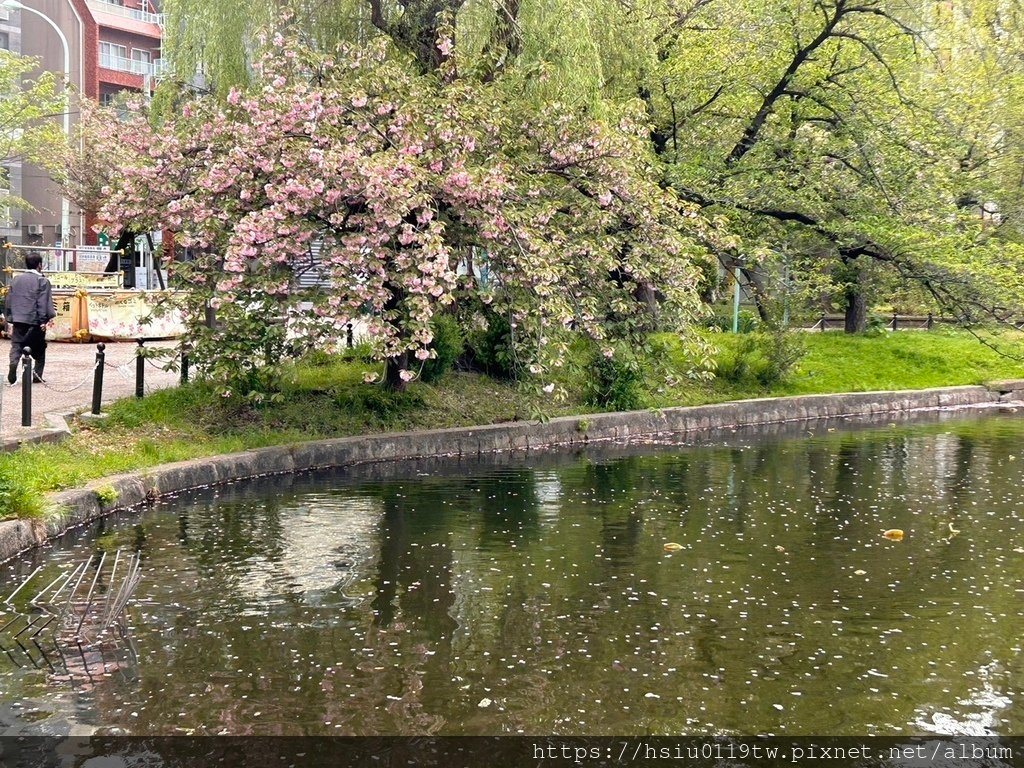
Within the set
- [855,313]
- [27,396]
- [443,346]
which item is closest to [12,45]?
[855,313]

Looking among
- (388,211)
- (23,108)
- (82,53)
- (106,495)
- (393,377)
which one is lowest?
(106,495)

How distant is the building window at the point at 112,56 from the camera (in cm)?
5691

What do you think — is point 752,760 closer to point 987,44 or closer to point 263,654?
point 263,654

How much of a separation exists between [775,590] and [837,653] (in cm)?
159

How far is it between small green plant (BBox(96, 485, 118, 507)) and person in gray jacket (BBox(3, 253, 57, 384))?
5302mm

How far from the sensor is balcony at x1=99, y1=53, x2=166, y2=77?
56.9 meters

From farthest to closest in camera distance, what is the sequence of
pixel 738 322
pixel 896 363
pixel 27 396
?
1. pixel 738 322
2. pixel 896 363
3. pixel 27 396

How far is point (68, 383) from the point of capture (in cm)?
1795

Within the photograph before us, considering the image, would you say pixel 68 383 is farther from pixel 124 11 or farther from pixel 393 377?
pixel 124 11

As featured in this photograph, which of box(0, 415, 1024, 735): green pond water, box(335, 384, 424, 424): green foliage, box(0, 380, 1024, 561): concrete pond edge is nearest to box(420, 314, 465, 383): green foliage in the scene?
box(335, 384, 424, 424): green foliage

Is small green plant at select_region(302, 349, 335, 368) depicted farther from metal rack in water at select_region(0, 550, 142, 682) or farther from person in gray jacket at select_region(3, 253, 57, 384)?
metal rack in water at select_region(0, 550, 142, 682)

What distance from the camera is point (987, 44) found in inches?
1382

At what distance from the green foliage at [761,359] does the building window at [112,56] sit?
143 ft

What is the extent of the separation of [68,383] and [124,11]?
147 ft
